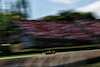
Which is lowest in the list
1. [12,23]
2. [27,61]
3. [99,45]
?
[99,45]

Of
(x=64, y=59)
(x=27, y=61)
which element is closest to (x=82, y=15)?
(x=64, y=59)

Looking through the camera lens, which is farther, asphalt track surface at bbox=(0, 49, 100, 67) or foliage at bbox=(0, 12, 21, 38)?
foliage at bbox=(0, 12, 21, 38)

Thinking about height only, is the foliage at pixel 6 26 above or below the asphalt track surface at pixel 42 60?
above

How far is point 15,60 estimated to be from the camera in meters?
5.54

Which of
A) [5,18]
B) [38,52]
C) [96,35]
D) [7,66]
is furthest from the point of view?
[96,35]

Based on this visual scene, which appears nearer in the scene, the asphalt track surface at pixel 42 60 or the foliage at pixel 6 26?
the asphalt track surface at pixel 42 60

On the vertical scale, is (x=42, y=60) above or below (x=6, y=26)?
below

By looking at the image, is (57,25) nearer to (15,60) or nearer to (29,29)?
(29,29)

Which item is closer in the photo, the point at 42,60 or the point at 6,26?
the point at 42,60

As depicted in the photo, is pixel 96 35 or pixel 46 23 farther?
pixel 46 23

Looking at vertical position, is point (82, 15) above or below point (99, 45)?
above

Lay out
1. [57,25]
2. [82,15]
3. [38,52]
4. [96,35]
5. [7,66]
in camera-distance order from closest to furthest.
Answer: [7,66] < [38,52] < [96,35] < [57,25] < [82,15]

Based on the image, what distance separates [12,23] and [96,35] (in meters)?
6.09

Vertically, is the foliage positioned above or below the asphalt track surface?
above
